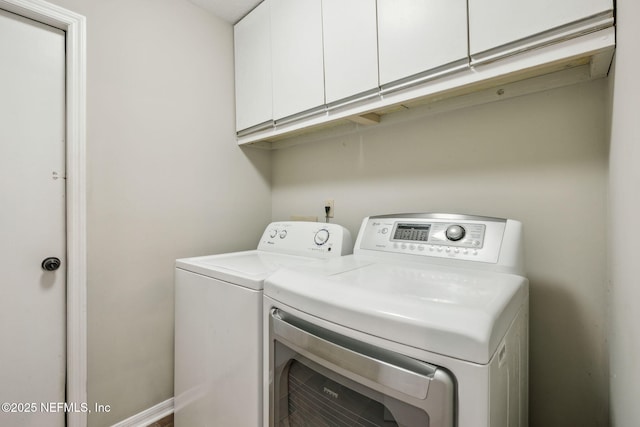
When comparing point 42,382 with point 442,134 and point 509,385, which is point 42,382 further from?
point 442,134

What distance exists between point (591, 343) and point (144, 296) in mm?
1947

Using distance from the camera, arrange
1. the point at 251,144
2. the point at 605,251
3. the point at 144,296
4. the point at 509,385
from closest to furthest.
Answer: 1. the point at 509,385
2. the point at 605,251
3. the point at 144,296
4. the point at 251,144

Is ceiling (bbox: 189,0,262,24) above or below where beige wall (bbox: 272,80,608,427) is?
above

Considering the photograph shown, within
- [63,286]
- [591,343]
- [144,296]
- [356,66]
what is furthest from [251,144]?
[591,343]

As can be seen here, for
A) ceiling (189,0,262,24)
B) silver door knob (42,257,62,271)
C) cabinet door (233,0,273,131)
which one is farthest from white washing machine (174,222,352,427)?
ceiling (189,0,262,24)

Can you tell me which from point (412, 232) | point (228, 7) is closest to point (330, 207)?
point (412, 232)

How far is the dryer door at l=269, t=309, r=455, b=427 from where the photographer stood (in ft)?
1.71

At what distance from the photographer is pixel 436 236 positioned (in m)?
1.04

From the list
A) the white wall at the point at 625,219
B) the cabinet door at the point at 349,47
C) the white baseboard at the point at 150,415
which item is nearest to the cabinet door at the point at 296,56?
the cabinet door at the point at 349,47

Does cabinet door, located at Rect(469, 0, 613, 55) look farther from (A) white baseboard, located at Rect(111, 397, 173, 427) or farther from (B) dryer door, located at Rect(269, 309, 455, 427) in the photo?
(A) white baseboard, located at Rect(111, 397, 173, 427)

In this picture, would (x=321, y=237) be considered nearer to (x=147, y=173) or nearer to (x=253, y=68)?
(x=147, y=173)

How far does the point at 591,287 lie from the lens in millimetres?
960

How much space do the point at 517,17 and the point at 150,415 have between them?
234cm

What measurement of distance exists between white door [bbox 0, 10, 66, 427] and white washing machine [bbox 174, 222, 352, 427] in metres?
0.51
